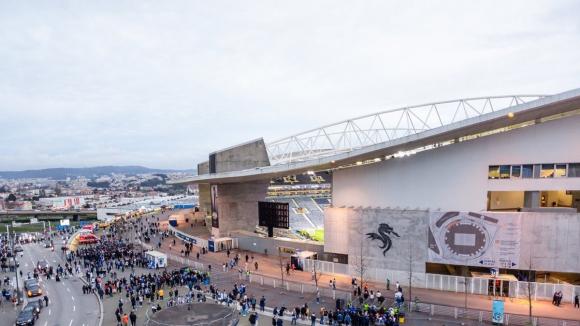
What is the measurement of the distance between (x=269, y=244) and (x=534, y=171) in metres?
22.4

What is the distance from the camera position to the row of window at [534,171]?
21938 mm

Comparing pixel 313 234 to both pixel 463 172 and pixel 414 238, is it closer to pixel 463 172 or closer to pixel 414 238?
pixel 414 238

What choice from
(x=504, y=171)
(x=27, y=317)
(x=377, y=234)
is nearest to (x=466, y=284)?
(x=377, y=234)

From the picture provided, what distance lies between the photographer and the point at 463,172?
2420 cm

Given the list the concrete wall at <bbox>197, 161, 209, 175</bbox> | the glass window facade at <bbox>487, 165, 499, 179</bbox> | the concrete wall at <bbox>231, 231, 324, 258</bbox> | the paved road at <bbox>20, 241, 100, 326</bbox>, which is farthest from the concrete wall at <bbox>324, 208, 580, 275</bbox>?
the concrete wall at <bbox>197, 161, 209, 175</bbox>

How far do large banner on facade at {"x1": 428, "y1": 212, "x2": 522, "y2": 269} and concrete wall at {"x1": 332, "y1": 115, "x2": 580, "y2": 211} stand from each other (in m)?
1.39

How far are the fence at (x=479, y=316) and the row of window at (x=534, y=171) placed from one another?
9.12m

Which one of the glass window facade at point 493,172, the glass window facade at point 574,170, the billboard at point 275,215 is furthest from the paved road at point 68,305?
the glass window facade at point 574,170

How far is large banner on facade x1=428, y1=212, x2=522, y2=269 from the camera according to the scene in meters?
22.3

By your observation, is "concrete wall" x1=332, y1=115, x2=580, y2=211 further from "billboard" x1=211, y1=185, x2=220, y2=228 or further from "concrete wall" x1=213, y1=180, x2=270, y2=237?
"billboard" x1=211, y1=185, x2=220, y2=228

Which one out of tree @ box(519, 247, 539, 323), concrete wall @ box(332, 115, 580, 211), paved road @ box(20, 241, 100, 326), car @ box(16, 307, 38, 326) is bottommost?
Answer: paved road @ box(20, 241, 100, 326)

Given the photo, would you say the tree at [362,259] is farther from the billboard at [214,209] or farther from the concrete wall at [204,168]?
the concrete wall at [204,168]

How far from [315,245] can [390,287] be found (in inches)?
319

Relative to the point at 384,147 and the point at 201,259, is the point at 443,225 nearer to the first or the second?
the point at 384,147
